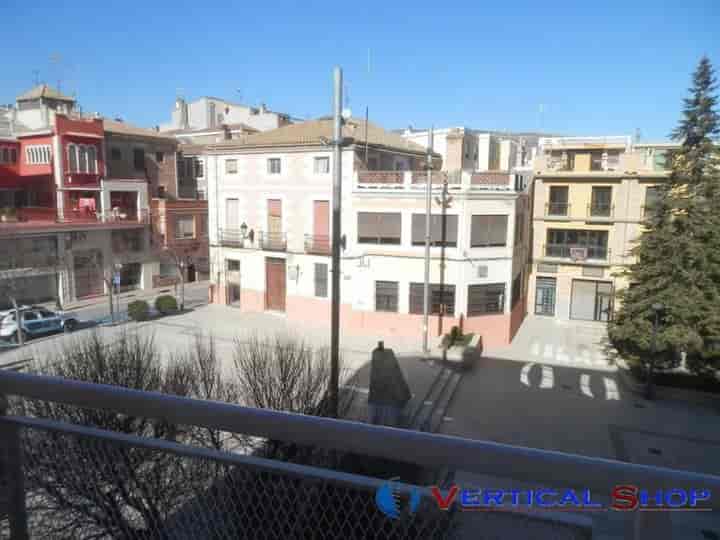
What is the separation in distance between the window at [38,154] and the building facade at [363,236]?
10.5 metres

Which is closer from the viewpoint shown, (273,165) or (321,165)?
(321,165)

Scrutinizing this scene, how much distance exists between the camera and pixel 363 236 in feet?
72.6

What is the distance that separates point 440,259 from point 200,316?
1220 cm

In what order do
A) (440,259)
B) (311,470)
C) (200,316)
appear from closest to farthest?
(311,470), (440,259), (200,316)

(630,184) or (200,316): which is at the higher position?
(630,184)

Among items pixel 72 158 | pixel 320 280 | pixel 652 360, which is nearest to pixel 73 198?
pixel 72 158

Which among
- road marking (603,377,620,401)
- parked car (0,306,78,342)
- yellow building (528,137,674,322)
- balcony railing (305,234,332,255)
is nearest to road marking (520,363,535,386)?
road marking (603,377,620,401)

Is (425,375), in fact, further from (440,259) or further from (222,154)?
(222,154)

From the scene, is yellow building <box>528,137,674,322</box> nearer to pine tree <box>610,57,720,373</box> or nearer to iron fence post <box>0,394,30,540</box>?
pine tree <box>610,57,720,373</box>

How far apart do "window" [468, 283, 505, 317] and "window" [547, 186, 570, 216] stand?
27.9 ft

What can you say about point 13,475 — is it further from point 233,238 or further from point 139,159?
point 139,159

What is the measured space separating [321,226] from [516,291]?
9520 millimetres

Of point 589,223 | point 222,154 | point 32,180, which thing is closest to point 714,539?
point 589,223

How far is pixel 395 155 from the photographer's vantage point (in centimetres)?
2691
